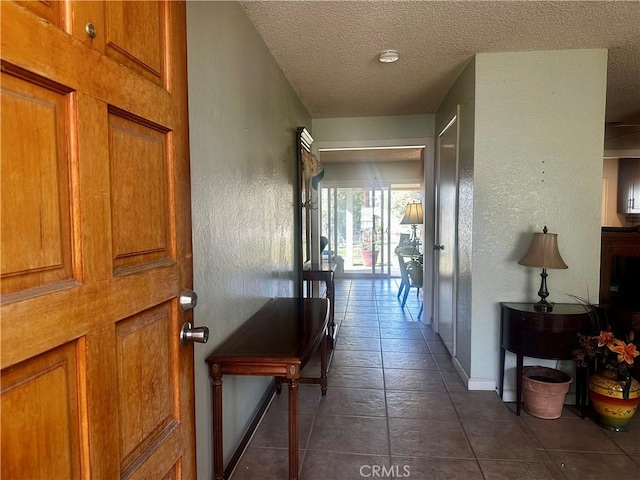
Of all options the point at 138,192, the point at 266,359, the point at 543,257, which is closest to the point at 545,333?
the point at 543,257

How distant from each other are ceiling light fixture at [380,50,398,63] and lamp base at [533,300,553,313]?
6.32 feet

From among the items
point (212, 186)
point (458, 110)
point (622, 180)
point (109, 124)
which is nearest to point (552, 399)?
point (458, 110)

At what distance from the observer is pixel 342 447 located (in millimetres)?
2234

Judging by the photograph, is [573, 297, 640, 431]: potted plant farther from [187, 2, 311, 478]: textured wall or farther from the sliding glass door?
the sliding glass door

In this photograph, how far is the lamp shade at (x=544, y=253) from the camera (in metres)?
2.55

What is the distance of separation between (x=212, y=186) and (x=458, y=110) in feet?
7.70

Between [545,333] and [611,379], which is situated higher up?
[545,333]

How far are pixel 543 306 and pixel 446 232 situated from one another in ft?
4.24

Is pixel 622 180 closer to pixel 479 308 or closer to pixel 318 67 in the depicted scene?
pixel 479 308

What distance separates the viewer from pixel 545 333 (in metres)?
2.54

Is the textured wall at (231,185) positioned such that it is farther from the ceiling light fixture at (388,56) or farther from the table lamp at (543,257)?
the table lamp at (543,257)

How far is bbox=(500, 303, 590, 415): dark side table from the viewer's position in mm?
2521

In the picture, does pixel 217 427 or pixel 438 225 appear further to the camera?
pixel 438 225

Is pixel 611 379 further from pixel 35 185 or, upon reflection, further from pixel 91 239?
pixel 35 185
